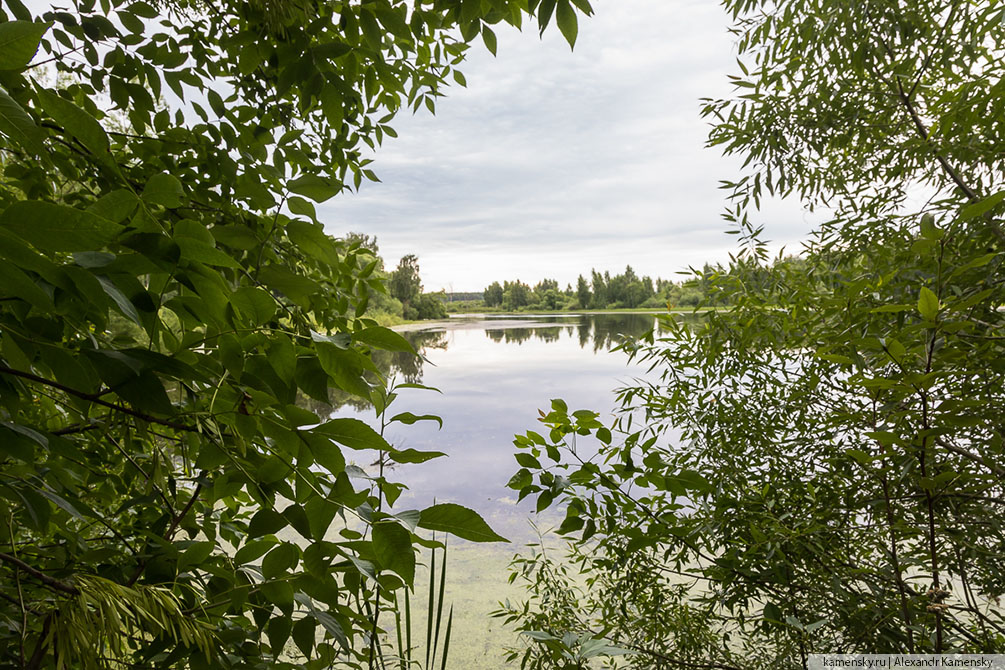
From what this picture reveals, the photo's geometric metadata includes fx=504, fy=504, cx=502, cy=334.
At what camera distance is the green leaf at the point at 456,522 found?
0.41 m

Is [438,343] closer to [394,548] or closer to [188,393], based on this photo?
[188,393]

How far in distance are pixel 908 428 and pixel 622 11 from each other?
1936 millimetres

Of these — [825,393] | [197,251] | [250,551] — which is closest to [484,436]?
[825,393]

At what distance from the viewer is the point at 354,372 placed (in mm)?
Result: 452

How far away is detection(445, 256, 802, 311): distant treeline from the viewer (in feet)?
5.85

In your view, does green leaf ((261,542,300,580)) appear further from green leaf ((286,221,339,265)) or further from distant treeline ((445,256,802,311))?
distant treeline ((445,256,802,311))

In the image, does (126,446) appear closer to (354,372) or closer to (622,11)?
(354,372)

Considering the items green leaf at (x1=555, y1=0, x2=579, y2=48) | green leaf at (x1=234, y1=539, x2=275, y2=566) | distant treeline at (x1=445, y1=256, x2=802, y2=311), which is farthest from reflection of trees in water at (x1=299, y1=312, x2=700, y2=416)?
green leaf at (x1=234, y1=539, x2=275, y2=566)

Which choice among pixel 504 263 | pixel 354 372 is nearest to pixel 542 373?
pixel 504 263

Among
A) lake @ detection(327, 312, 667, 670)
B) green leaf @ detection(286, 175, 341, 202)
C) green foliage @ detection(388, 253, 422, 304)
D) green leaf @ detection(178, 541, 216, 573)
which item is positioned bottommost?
lake @ detection(327, 312, 667, 670)

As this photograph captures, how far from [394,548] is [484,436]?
541cm

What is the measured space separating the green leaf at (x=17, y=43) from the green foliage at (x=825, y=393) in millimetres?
814

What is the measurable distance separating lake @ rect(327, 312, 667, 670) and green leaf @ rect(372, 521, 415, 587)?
7.3 inches

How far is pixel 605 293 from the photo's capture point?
2062 cm
